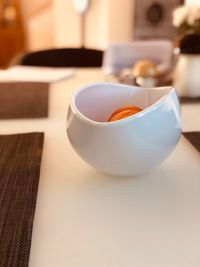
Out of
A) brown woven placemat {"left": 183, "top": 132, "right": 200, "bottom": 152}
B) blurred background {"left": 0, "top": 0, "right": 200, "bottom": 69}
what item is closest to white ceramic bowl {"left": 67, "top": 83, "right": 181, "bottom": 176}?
brown woven placemat {"left": 183, "top": 132, "right": 200, "bottom": 152}

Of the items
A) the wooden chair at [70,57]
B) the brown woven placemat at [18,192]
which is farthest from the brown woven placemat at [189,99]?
the wooden chair at [70,57]

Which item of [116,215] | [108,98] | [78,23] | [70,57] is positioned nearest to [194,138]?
[108,98]

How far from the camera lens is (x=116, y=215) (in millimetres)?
409

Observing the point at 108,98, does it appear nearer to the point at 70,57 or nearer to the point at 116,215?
the point at 116,215

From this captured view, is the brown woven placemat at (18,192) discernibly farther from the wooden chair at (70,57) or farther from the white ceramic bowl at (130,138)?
the wooden chair at (70,57)


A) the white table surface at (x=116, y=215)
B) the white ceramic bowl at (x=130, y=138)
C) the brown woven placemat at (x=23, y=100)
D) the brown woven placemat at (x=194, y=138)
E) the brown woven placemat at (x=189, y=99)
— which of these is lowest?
the brown woven placemat at (x=23, y=100)

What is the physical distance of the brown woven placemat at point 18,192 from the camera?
0.34 m

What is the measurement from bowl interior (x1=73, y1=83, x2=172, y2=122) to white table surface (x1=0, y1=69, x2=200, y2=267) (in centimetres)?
8

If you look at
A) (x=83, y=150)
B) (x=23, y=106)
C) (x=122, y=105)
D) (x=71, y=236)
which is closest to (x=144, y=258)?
(x=71, y=236)

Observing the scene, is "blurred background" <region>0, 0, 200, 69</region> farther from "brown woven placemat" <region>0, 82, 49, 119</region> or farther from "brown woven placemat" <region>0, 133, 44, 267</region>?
"brown woven placemat" <region>0, 133, 44, 267</region>

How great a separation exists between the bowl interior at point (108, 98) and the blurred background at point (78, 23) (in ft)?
7.51

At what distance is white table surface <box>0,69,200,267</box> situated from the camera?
0.34 metres

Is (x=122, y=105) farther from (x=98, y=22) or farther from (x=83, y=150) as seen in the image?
(x=98, y=22)

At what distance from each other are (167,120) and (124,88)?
0.53ft
